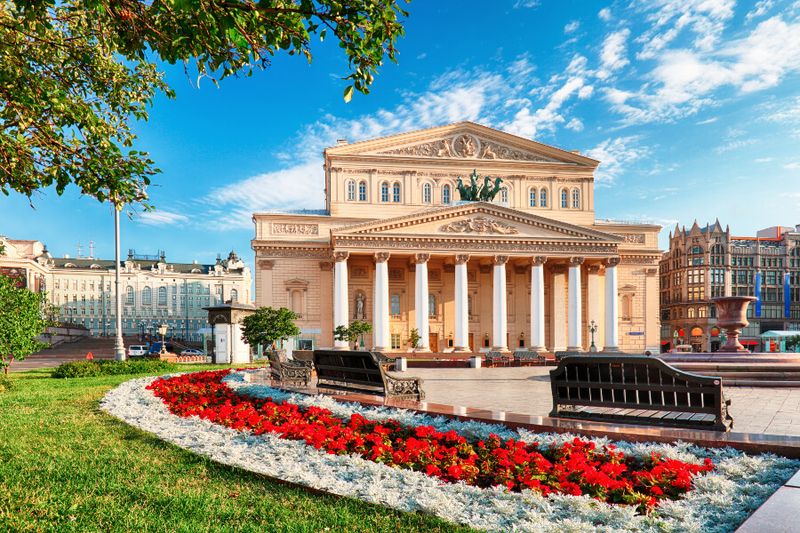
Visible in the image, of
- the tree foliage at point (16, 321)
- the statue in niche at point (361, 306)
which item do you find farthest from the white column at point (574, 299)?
the tree foliage at point (16, 321)

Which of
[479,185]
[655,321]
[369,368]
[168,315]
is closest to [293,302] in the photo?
[479,185]

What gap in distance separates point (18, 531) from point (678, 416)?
8.04 metres

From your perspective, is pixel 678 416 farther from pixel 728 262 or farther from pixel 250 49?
pixel 728 262

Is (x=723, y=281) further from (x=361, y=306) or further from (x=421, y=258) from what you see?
(x=361, y=306)

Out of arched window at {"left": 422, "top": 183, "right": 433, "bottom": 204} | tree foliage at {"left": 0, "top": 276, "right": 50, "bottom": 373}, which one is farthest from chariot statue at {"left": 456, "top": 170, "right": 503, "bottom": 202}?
tree foliage at {"left": 0, "top": 276, "right": 50, "bottom": 373}

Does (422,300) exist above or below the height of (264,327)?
above

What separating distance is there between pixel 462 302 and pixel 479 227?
628 cm

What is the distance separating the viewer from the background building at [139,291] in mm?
108562

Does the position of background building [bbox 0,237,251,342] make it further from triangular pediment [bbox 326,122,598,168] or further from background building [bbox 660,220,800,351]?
background building [bbox 660,220,800,351]

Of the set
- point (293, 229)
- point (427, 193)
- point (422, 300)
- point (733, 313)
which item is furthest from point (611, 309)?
point (293, 229)

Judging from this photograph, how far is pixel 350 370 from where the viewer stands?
1148 cm

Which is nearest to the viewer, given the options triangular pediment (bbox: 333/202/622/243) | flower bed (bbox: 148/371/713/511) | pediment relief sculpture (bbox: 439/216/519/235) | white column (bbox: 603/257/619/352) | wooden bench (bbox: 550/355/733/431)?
flower bed (bbox: 148/371/713/511)

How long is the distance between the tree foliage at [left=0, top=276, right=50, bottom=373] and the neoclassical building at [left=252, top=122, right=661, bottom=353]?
976 inches

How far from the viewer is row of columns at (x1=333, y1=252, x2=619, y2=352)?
43.2 metres
